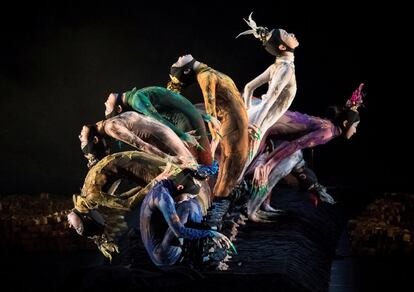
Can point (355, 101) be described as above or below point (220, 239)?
above

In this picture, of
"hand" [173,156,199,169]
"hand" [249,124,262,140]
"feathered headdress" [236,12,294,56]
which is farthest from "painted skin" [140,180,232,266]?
"feathered headdress" [236,12,294,56]

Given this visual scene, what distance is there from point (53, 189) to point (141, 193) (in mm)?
2291

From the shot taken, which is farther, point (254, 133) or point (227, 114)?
point (254, 133)

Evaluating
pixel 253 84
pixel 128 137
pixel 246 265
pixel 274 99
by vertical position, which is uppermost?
pixel 253 84

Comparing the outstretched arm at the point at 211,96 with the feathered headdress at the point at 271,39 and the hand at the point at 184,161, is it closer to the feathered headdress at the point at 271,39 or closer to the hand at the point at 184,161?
the hand at the point at 184,161

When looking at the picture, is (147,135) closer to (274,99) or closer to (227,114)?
(227,114)

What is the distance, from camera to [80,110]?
31.2 feet

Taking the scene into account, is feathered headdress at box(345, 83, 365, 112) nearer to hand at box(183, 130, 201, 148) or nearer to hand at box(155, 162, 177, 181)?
hand at box(183, 130, 201, 148)

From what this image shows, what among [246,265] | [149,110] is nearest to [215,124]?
[149,110]

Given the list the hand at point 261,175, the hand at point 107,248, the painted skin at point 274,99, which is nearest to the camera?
the hand at point 107,248

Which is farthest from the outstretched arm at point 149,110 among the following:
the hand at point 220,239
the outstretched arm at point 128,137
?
the hand at point 220,239

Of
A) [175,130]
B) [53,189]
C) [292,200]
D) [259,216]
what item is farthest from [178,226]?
[53,189]

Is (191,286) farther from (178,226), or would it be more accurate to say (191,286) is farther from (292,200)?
(292,200)

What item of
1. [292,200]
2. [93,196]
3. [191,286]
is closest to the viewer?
[191,286]
